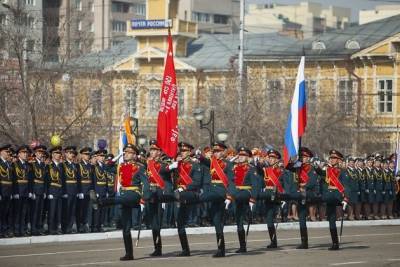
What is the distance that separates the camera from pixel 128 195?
74.8 ft

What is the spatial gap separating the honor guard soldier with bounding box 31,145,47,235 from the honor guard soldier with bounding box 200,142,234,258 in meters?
5.38

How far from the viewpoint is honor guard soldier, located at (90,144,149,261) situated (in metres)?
22.8

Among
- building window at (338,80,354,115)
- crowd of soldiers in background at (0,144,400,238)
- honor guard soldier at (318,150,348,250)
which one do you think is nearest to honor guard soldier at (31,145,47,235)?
crowd of soldiers in background at (0,144,400,238)

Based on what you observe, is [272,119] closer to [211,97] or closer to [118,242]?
[211,97]

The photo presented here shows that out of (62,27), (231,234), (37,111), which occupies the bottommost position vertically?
(231,234)

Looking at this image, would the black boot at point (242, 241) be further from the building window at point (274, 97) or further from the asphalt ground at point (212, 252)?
the building window at point (274, 97)

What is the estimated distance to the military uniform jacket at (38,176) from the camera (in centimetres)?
2828

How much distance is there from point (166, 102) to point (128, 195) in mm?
2679

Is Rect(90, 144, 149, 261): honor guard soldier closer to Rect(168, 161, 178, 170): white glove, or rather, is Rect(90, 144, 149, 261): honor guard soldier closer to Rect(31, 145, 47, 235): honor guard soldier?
Rect(168, 161, 178, 170): white glove

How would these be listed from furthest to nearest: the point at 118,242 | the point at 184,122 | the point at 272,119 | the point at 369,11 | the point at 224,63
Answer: the point at 369,11 → the point at 224,63 → the point at 184,122 → the point at 272,119 → the point at 118,242

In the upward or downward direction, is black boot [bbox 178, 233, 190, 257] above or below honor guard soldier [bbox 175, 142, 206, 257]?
below

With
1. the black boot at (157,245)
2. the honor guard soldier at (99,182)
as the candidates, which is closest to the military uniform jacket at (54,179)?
the honor guard soldier at (99,182)

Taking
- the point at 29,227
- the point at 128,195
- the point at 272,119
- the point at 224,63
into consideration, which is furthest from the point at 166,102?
the point at 224,63

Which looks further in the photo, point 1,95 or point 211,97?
point 211,97
